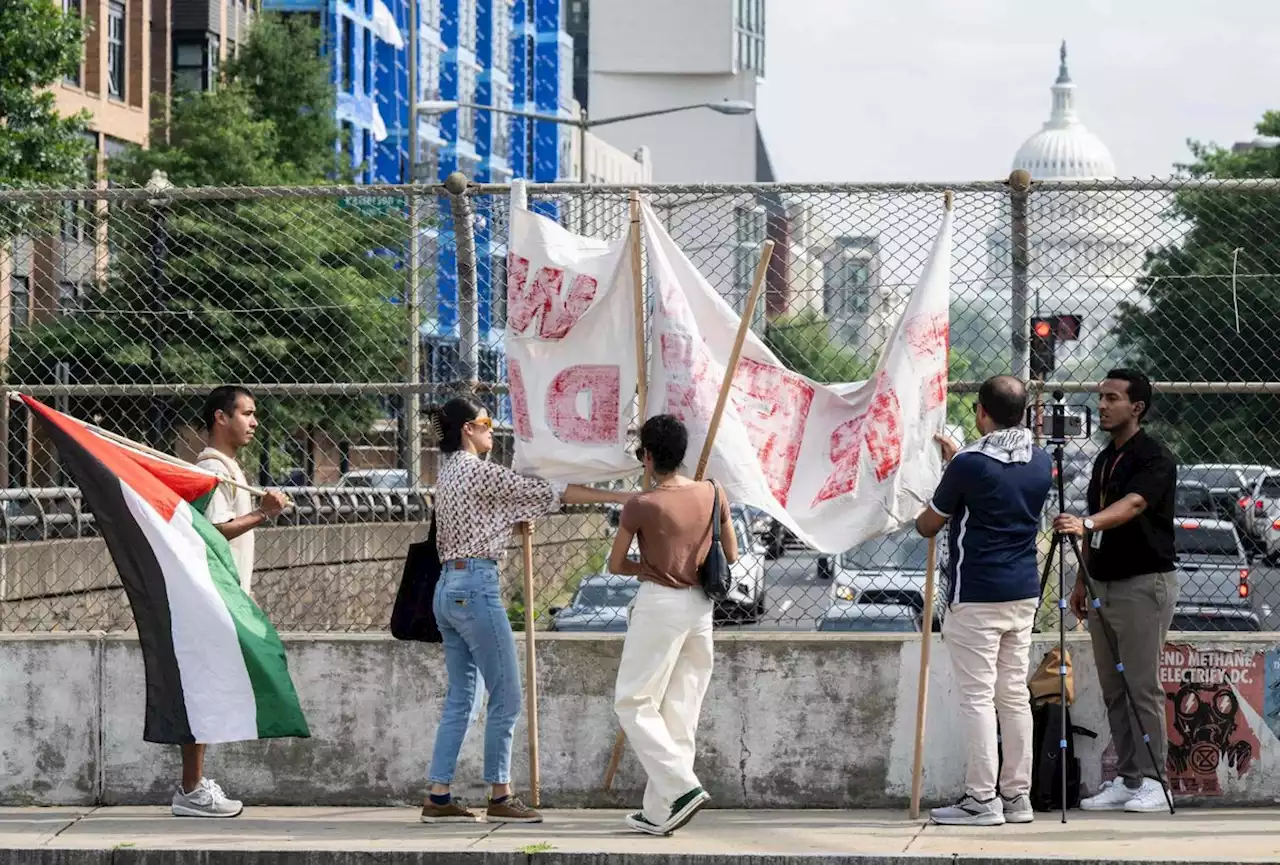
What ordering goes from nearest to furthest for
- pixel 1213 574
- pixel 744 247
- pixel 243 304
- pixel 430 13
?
pixel 744 247
pixel 243 304
pixel 1213 574
pixel 430 13

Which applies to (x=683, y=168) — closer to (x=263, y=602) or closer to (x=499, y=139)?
(x=499, y=139)

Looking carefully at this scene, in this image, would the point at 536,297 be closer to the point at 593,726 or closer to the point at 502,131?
the point at 593,726

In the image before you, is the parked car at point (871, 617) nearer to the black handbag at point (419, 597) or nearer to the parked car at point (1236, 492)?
the parked car at point (1236, 492)

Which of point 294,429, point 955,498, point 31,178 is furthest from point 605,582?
point 31,178

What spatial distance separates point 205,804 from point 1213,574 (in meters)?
7.34

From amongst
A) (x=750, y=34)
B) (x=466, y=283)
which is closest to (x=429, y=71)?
(x=466, y=283)

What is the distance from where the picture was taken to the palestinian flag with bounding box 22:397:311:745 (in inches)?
342

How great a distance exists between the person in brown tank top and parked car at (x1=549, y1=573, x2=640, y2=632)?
18.8ft

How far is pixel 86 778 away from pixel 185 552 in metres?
1.42

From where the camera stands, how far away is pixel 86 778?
9.38 m

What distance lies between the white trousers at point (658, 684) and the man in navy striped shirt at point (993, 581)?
104 centimetres

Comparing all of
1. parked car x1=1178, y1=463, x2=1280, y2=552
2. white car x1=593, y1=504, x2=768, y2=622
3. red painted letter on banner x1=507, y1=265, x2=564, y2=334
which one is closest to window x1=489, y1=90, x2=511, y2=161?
parked car x1=1178, y1=463, x2=1280, y2=552

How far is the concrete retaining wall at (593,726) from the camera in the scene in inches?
356

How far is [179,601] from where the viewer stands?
8.73 m
